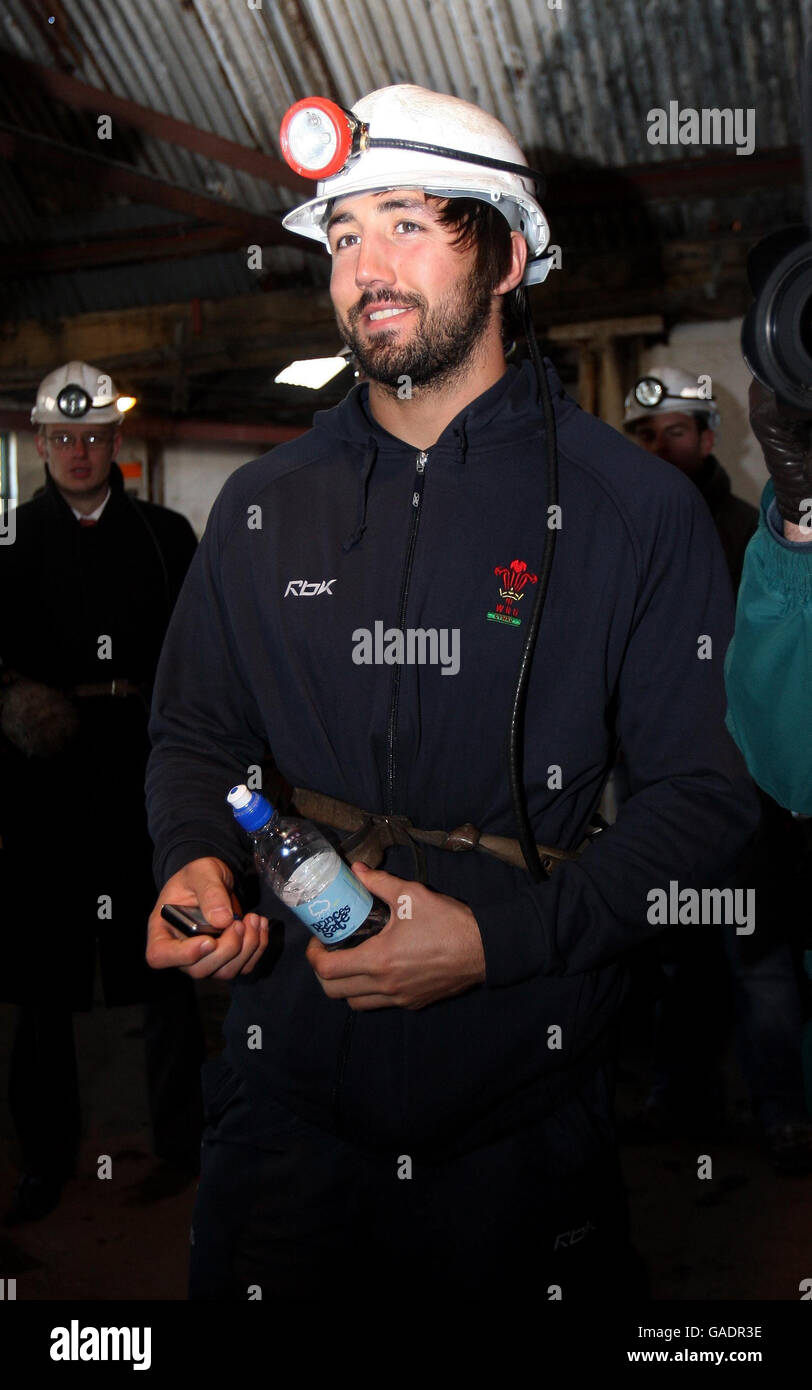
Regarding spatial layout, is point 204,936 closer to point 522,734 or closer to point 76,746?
point 522,734

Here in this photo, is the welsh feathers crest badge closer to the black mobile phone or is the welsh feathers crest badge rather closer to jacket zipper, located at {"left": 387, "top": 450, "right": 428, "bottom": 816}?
jacket zipper, located at {"left": 387, "top": 450, "right": 428, "bottom": 816}

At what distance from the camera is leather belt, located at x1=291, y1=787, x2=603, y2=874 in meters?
1.86

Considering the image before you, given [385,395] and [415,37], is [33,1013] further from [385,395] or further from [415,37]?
[415,37]

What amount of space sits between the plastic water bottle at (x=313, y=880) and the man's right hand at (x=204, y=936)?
0.22ft

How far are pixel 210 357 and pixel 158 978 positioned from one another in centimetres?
406

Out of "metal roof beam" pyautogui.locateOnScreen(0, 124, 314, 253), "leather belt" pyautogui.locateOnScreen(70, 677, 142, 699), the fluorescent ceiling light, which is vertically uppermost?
"metal roof beam" pyautogui.locateOnScreen(0, 124, 314, 253)

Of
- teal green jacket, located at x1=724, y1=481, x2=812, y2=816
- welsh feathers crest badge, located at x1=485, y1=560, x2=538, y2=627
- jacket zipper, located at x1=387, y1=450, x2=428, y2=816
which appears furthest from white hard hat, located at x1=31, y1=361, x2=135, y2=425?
teal green jacket, located at x1=724, y1=481, x2=812, y2=816

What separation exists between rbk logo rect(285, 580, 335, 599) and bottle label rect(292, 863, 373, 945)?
47 centimetres

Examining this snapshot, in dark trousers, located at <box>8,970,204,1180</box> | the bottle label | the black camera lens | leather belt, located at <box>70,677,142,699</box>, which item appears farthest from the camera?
leather belt, located at <box>70,677,142,699</box>

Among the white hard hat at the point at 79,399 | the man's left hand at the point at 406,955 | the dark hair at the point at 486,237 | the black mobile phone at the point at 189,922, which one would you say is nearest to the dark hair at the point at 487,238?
the dark hair at the point at 486,237

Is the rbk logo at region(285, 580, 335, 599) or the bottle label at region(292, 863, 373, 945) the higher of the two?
the rbk logo at region(285, 580, 335, 599)

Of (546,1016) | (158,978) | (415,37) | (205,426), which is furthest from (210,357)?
(546,1016)

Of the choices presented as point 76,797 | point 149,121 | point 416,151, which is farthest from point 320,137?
point 149,121

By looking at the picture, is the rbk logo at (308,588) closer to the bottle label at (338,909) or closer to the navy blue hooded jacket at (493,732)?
the navy blue hooded jacket at (493,732)
